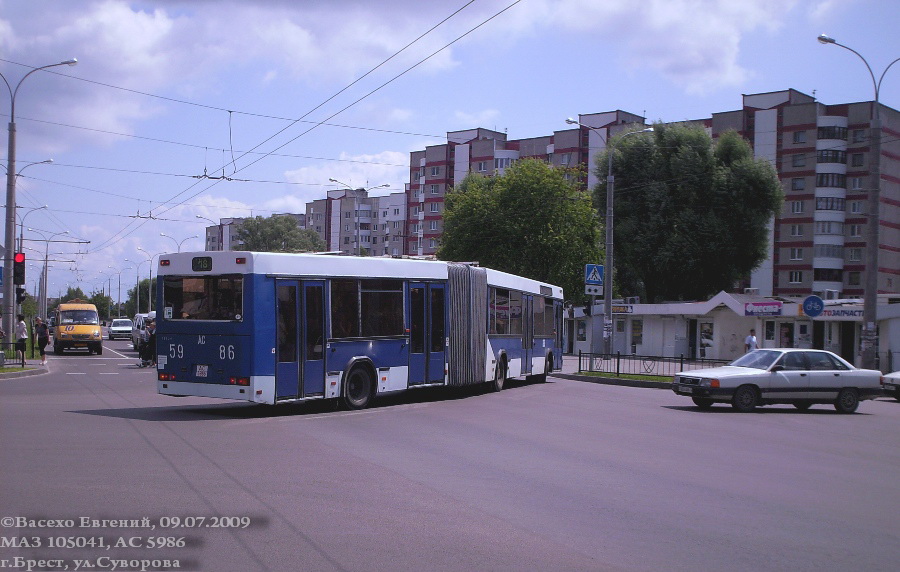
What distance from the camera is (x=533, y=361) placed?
25969 millimetres

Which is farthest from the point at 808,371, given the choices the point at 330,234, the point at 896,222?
the point at 330,234

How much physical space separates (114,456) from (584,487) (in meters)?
5.38

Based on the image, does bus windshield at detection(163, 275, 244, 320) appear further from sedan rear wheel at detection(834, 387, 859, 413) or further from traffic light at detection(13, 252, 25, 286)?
traffic light at detection(13, 252, 25, 286)

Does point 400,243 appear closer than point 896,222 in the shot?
No

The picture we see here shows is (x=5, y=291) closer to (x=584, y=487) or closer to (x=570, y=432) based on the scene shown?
(x=570, y=432)

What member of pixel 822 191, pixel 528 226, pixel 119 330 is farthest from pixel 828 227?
pixel 119 330

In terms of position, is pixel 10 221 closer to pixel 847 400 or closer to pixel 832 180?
pixel 847 400

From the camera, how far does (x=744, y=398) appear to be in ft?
62.7

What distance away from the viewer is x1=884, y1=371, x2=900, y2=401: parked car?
24.6 m

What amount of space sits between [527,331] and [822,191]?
54.0 meters

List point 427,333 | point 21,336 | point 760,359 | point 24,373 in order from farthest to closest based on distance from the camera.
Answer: point 21,336
point 24,373
point 760,359
point 427,333

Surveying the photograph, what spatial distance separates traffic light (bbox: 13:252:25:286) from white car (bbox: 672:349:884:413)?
20690 millimetres

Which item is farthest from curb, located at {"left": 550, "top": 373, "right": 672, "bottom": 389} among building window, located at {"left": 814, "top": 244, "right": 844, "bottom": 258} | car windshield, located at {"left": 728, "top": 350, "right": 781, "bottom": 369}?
building window, located at {"left": 814, "top": 244, "right": 844, "bottom": 258}

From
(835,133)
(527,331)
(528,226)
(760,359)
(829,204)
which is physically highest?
(835,133)
